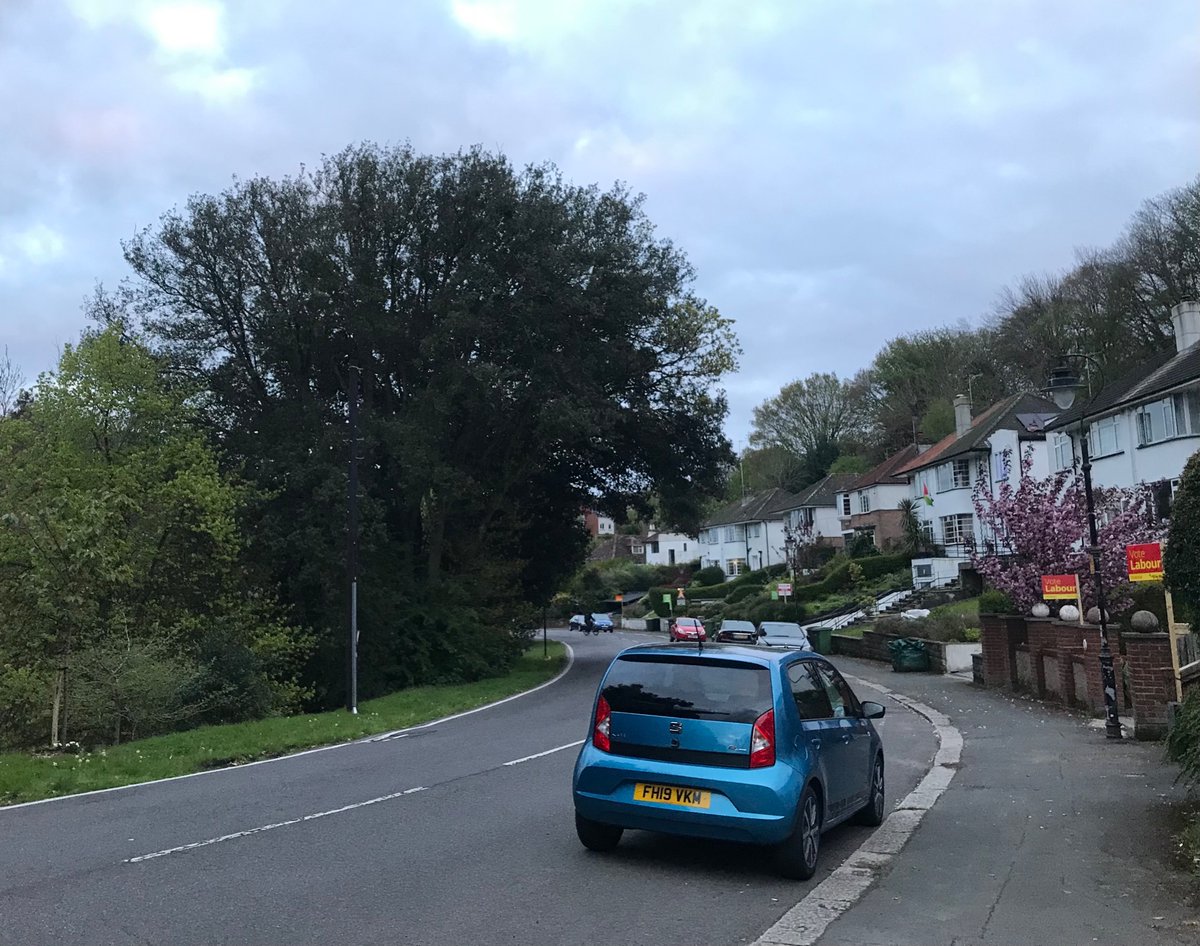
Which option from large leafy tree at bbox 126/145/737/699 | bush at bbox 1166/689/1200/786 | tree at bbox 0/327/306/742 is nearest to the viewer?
bush at bbox 1166/689/1200/786

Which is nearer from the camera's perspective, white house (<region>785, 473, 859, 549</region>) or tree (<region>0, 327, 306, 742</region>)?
tree (<region>0, 327, 306, 742</region>)

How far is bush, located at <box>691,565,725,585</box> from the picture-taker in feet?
294

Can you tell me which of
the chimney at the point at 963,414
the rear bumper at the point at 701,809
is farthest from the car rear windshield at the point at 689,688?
the chimney at the point at 963,414

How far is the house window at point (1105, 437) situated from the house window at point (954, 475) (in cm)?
1480

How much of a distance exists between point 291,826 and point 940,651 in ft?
80.3

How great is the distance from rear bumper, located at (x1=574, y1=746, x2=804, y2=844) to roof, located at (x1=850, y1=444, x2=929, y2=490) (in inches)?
2513

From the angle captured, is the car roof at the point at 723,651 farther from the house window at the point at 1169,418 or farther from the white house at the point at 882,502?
the white house at the point at 882,502

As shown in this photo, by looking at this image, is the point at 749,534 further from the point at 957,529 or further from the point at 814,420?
the point at 957,529

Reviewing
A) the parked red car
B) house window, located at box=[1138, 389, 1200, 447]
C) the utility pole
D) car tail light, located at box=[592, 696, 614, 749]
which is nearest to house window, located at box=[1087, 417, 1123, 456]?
house window, located at box=[1138, 389, 1200, 447]

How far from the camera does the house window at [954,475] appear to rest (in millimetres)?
55875

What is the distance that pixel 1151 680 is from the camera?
46.7ft

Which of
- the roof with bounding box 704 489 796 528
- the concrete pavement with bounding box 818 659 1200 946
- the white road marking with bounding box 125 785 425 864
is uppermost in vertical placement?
the roof with bounding box 704 489 796 528

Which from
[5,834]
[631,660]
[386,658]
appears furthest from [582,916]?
[386,658]

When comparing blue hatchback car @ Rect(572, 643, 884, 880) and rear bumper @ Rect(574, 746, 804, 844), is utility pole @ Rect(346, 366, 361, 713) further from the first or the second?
rear bumper @ Rect(574, 746, 804, 844)
